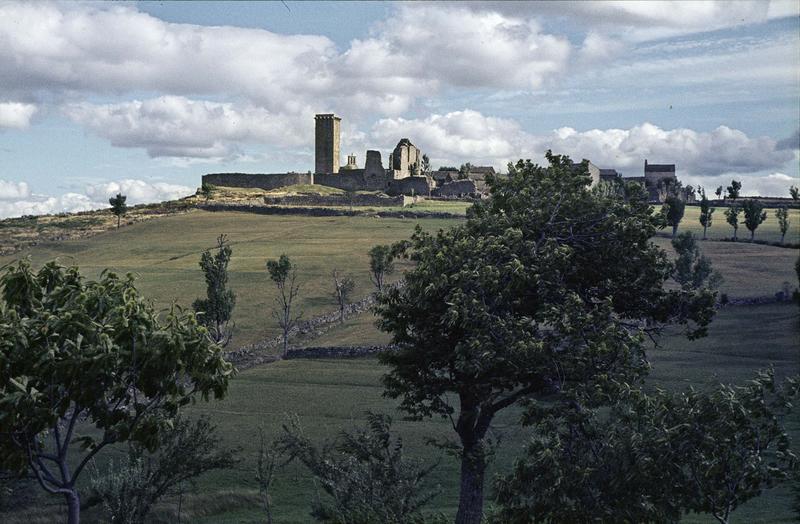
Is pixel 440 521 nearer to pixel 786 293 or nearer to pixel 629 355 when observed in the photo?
pixel 629 355

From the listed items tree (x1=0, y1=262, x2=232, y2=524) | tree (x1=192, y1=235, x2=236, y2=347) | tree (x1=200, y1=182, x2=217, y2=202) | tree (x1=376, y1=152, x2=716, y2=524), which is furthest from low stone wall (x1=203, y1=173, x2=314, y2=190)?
tree (x1=0, y1=262, x2=232, y2=524)

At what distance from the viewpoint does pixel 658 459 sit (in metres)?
16.7

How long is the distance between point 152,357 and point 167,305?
49.6m

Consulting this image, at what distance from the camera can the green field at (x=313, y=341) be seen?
29.0 metres

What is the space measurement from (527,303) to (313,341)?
38.3m

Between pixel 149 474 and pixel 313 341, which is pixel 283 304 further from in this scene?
pixel 149 474

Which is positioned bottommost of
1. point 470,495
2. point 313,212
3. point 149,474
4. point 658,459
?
point 470,495

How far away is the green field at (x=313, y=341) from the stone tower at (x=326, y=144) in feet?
140

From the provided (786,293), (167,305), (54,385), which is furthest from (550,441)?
(786,293)

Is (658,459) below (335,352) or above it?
above

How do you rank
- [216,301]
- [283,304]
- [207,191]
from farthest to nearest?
[207,191], [283,304], [216,301]

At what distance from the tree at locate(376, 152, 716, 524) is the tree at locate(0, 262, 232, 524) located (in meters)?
7.33

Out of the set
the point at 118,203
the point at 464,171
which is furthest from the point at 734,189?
the point at 118,203

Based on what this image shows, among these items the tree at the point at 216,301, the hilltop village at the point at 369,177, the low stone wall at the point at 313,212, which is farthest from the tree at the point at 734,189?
the tree at the point at 216,301
